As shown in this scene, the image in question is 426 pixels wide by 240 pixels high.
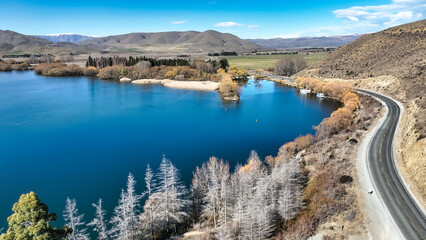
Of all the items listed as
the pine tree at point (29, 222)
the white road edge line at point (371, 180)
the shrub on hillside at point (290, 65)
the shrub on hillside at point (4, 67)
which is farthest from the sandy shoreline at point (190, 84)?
the shrub on hillside at point (4, 67)

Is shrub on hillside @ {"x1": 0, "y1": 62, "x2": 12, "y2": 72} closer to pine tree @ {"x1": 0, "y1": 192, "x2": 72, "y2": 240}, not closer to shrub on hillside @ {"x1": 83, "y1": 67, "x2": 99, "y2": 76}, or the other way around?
shrub on hillside @ {"x1": 83, "y1": 67, "x2": 99, "y2": 76}

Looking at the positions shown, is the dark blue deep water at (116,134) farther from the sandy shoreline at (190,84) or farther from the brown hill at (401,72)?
the brown hill at (401,72)

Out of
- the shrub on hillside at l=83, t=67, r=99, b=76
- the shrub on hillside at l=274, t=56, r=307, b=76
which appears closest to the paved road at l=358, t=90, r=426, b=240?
the shrub on hillside at l=274, t=56, r=307, b=76

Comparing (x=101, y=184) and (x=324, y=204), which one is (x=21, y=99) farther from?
(x=324, y=204)

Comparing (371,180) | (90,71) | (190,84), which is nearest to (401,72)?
(371,180)

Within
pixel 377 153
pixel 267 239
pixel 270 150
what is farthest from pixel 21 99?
pixel 377 153
